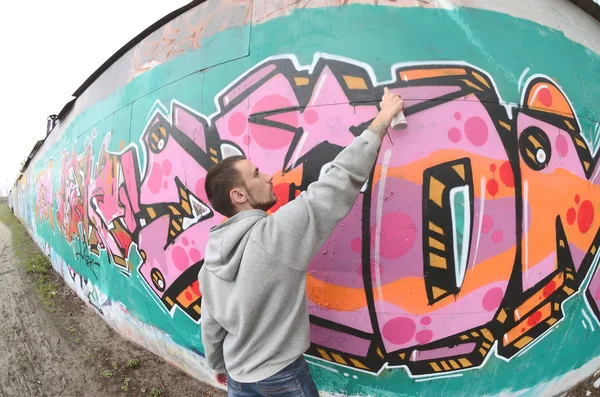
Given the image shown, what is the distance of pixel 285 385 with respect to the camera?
183cm

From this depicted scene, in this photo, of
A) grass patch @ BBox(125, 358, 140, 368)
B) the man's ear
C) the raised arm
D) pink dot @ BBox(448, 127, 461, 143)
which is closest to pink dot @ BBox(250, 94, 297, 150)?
the man's ear

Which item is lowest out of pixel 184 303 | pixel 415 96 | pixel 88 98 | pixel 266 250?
pixel 184 303

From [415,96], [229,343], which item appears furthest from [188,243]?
[415,96]

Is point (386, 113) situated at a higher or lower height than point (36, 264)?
higher

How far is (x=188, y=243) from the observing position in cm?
327

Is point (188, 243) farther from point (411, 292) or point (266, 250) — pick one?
point (411, 292)

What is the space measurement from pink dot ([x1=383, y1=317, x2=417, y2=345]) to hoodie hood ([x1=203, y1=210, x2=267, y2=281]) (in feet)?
4.71

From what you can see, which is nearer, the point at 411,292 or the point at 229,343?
the point at 229,343

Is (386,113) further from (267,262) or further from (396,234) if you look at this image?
(267,262)

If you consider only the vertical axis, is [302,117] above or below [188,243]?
above

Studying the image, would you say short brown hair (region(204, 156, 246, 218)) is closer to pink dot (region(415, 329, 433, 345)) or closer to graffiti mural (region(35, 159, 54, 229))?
pink dot (region(415, 329, 433, 345))

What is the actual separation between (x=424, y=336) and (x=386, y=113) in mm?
1706

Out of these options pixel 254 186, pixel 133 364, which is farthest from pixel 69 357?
pixel 254 186

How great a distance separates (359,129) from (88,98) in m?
5.11
